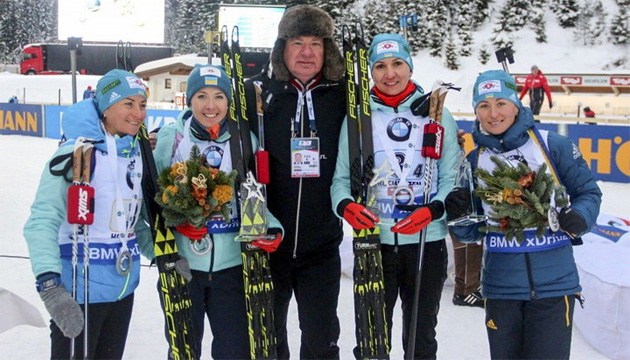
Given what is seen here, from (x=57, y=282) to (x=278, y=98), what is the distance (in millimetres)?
1487

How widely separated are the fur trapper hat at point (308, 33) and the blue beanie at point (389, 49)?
0.22 metres

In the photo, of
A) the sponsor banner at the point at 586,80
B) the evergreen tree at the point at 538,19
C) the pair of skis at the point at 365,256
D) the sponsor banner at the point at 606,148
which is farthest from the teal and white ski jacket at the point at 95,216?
the evergreen tree at the point at 538,19

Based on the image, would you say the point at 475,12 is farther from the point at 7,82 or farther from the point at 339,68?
the point at 339,68

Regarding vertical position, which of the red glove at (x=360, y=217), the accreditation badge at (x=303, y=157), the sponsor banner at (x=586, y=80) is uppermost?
the sponsor banner at (x=586, y=80)

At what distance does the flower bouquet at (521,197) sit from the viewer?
8.98 feet

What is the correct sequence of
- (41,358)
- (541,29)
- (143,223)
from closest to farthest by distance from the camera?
(143,223) < (41,358) < (541,29)

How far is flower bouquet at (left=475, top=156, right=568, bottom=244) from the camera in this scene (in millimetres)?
2738

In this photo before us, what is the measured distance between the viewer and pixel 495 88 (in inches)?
116

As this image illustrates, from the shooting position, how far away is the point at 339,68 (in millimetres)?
3438

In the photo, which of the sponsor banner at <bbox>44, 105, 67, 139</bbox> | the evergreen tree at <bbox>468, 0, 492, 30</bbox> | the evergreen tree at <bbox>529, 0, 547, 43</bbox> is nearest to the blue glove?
the sponsor banner at <bbox>44, 105, 67, 139</bbox>

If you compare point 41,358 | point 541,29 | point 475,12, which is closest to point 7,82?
point 475,12

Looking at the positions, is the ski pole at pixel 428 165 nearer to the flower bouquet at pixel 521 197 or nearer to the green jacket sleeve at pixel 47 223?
the flower bouquet at pixel 521 197

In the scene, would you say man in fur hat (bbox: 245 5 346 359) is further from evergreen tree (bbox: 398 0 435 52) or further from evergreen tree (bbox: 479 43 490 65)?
evergreen tree (bbox: 479 43 490 65)

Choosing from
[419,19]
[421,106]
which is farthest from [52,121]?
[419,19]
